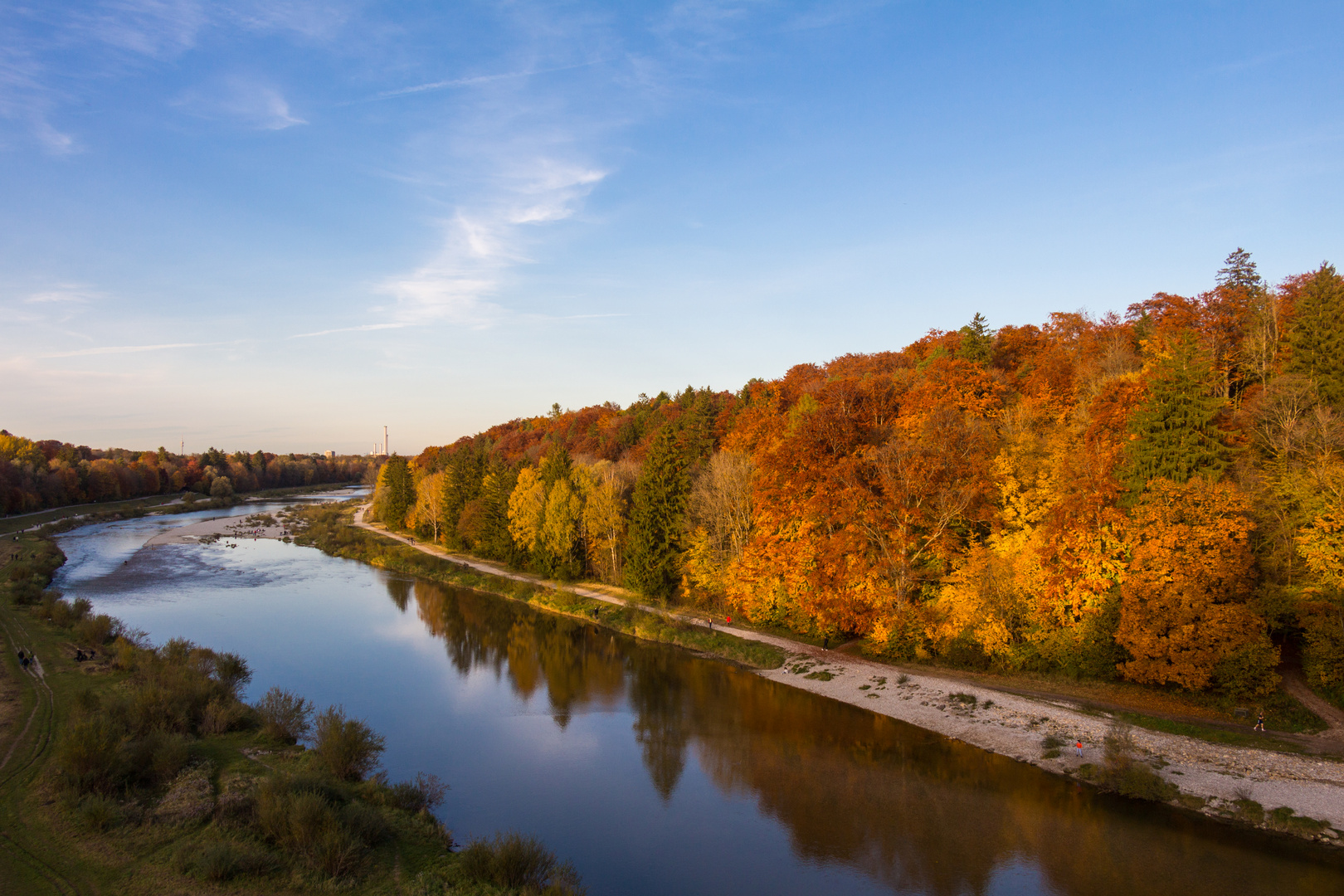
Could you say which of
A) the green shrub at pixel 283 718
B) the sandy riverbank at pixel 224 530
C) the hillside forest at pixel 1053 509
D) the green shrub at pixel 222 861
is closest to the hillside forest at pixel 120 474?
the sandy riverbank at pixel 224 530

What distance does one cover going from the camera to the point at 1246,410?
80.8 ft

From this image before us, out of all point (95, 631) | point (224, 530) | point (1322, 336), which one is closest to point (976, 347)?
point (1322, 336)

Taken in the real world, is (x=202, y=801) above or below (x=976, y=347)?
below

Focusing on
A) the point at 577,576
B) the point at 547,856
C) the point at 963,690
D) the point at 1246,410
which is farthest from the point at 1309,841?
the point at 577,576

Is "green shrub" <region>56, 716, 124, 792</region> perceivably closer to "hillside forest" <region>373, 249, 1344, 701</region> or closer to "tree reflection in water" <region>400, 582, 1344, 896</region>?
"tree reflection in water" <region>400, 582, 1344, 896</region>

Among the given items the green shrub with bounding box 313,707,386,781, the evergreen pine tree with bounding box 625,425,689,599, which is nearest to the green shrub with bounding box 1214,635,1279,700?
the evergreen pine tree with bounding box 625,425,689,599

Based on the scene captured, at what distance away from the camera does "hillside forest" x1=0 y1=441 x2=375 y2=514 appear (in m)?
79.8

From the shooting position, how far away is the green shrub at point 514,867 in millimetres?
12359

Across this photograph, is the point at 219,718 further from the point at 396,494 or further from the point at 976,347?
the point at 396,494

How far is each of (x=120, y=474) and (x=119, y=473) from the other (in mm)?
161

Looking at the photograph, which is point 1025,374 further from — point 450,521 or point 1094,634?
point 450,521

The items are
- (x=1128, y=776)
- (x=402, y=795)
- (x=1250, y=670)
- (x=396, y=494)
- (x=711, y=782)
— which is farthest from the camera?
(x=396, y=494)

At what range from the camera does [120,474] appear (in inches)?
3994

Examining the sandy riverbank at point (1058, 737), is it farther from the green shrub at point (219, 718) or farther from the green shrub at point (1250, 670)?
the green shrub at point (219, 718)
